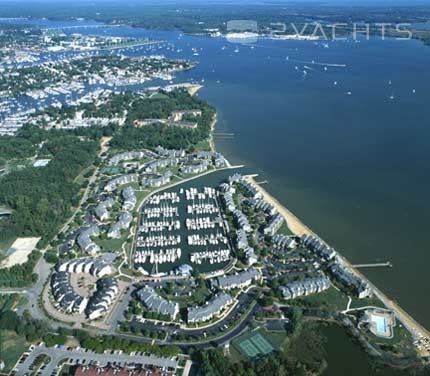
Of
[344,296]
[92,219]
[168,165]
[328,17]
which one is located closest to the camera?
[344,296]

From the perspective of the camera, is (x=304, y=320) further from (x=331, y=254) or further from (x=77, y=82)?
(x=77, y=82)

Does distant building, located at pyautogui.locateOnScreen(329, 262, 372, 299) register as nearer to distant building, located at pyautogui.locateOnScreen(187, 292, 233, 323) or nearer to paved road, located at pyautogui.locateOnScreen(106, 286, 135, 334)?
distant building, located at pyautogui.locateOnScreen(187, 292, 233, 323)

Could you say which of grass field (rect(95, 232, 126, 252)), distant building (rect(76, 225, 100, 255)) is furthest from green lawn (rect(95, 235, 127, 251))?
distant building (rect(76, 225, 100, 255))

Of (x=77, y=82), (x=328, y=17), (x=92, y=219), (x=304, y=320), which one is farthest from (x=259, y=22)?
(x=304, y=320)

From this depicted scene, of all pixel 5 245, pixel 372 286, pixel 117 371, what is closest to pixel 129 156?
pixel 5 245

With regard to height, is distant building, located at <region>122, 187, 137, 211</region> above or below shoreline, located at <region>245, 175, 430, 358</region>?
above

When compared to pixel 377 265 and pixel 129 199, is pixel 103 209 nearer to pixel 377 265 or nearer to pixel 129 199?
pixel 129 199

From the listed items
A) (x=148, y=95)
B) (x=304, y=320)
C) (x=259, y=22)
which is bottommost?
(x=304, y=320)
